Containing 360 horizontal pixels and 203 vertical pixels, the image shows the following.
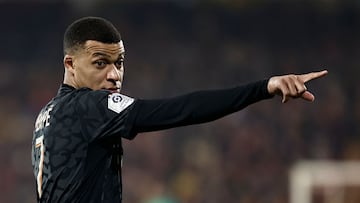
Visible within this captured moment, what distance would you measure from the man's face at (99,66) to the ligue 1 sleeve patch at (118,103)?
191mm

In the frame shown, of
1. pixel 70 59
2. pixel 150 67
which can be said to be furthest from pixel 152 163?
pixel 70 59

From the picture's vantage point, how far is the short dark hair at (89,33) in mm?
2875

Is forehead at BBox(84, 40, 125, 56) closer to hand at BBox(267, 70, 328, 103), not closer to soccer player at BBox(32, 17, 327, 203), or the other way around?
soccer player at BBox(32, 17, 327, 203)

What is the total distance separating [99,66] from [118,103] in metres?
0.25

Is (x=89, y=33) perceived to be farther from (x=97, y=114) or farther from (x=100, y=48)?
(x=97, y=114)

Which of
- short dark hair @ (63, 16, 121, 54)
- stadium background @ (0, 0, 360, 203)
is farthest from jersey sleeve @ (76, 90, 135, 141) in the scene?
stadium background @ (0, 0, 360, 203)

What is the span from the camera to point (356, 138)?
35.9 feet

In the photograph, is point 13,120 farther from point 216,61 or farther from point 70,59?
point 70,59

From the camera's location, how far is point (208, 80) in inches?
452

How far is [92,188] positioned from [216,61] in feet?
29.6

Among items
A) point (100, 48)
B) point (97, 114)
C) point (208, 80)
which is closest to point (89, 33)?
point (100, 48)

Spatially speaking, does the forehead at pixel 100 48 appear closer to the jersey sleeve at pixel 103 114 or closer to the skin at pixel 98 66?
the skin at pixel 98 66

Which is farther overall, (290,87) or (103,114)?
(103,114)

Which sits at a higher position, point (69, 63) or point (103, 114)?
point (69, 63)
